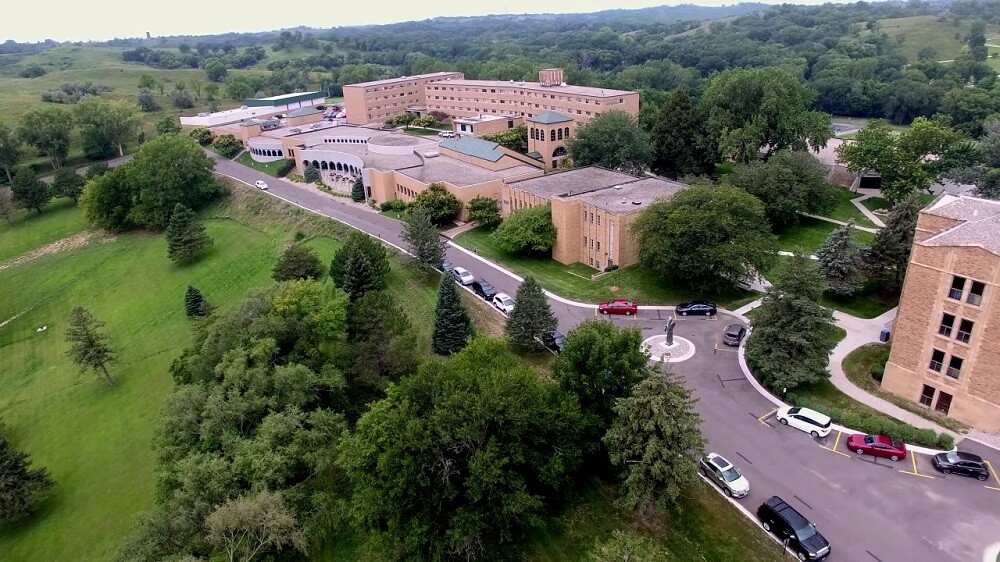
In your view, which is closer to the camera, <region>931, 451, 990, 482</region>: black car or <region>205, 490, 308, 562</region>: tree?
<region>205, 490, 308, 562</region>: tree

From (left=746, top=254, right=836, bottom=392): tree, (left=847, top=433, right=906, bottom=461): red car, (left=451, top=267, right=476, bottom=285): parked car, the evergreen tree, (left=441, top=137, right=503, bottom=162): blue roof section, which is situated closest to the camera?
(left=847, top=433, right=906, bottom=461): red car

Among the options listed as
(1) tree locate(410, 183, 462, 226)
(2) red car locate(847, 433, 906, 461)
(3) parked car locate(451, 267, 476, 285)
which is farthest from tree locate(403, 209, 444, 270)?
(2) red car locate(847, 433, 906, 461)

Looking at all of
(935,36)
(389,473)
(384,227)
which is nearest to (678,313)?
(389,473)

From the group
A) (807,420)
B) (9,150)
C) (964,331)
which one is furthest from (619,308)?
(9,150)

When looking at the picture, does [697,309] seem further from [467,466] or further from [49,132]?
[49,132]

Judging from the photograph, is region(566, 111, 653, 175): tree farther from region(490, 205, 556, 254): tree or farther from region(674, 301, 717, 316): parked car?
region(674, 301, 717, 316): parked car

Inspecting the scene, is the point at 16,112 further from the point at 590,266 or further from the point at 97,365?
the point at 590,266
